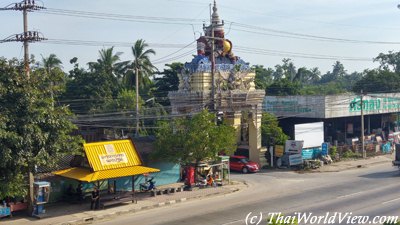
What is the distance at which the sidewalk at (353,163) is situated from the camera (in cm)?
4113

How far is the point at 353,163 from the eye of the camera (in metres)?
44.0

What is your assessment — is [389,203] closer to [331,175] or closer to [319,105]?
[331,175]

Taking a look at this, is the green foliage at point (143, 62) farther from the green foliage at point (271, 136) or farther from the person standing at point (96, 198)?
the person standing at point (96, 198)

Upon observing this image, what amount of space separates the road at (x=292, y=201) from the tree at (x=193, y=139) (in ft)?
10.2

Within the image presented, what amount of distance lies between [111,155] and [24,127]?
17.8ft

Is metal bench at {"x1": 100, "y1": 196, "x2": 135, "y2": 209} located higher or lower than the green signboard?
lower

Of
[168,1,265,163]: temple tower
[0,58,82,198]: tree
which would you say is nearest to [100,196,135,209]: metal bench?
[0,58,82,198]: tree

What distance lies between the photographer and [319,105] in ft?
161

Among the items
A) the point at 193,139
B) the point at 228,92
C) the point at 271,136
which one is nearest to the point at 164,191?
the point at 193,139

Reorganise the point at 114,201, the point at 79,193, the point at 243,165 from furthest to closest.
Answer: the point at 243,165
the point at 79,193
the point at 114,201

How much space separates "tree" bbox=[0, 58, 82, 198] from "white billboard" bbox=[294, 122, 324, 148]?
2391cm

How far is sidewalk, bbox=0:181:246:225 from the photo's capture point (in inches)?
932

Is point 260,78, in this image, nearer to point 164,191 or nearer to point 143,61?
point 143,61

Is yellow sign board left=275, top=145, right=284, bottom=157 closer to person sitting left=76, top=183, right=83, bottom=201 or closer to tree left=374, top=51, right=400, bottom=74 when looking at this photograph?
person sitting left=76, top=183, right=83, bottom=201
